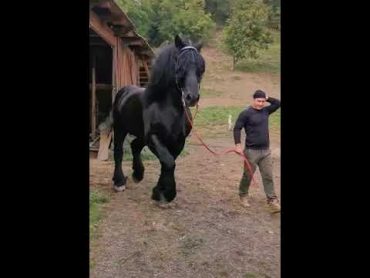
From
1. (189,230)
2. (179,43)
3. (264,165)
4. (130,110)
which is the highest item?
(179,43)

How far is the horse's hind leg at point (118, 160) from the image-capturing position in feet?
16.1

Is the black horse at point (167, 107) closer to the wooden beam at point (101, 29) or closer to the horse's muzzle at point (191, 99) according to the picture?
the horse's muzzle at point (191, 99)

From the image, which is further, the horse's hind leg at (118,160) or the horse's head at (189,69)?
the horse's hind leg at (118,160)

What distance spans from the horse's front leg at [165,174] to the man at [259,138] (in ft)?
2.09

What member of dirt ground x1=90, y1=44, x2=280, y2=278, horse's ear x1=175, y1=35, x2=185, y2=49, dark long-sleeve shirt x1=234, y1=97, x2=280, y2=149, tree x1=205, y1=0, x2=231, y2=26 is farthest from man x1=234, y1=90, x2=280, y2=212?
tree x1=205, y1=0, x2=231, y2=26

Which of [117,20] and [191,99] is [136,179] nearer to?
[191,99]

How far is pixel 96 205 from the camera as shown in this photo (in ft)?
12.5

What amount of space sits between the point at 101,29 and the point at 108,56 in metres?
1.72

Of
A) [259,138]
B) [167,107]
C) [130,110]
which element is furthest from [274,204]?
[130,110]

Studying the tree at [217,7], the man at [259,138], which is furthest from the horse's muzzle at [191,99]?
the tree at [217,7]
